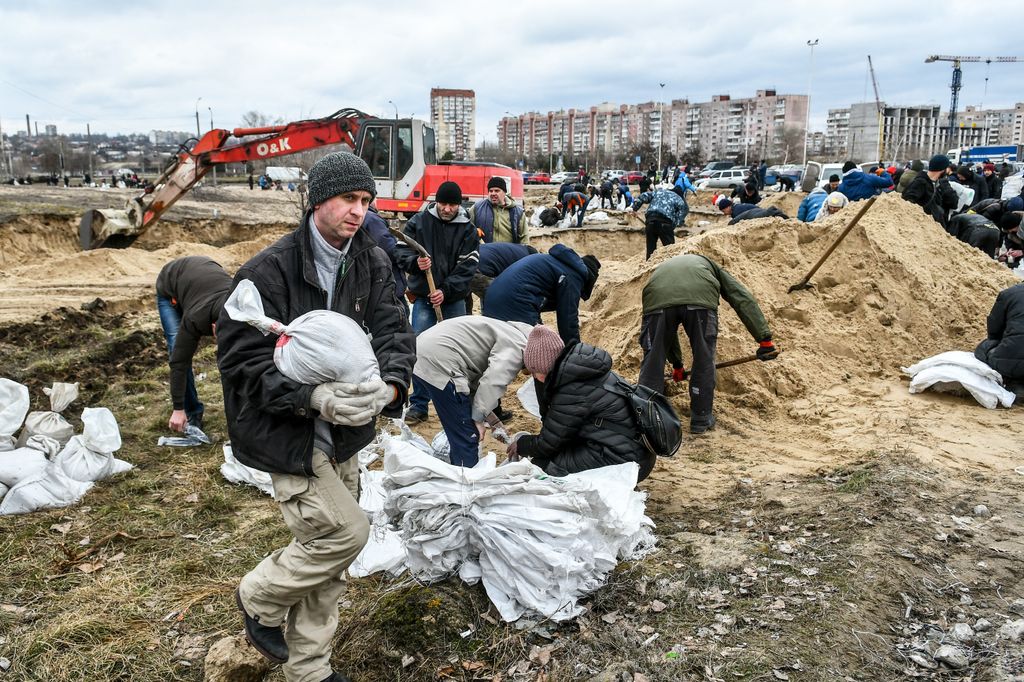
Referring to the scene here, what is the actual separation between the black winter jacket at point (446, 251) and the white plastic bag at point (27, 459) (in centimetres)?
255

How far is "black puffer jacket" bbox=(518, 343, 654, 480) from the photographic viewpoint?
3.67 metres

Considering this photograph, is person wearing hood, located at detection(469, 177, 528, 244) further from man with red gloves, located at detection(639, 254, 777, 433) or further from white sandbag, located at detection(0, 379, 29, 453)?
white sandbag, located at detection(0, 379, 29, 453)

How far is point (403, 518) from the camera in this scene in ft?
10.5

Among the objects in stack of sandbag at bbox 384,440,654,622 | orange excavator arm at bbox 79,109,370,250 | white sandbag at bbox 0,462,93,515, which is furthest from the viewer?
orange excavator arm at bbox 79,109,370,250

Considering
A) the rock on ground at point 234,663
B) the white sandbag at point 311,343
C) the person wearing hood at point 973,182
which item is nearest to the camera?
the white sandbag at point 311,343

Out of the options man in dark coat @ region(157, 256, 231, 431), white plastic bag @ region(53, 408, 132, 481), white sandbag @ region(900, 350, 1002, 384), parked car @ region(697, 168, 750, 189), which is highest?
parked car @ region(697, 168, 750, 189)

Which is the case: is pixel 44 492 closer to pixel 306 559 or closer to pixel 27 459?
pixel 27 459

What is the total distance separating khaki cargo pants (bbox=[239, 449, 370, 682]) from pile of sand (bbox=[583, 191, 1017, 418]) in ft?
12.6

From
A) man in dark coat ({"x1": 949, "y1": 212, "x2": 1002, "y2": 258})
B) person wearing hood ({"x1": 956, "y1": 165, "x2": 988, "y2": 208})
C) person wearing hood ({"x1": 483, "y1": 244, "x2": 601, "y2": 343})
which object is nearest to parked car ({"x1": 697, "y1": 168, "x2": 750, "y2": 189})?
person wearing hood ({"x1": 956, "y1": 165, "x2": 988, "y2": 208})

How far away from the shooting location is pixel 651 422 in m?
3.64

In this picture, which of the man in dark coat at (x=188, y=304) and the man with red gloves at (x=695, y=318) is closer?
the man in dark coat at (x=188, y=304)

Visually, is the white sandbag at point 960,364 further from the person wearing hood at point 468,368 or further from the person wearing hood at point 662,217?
the person wearing hood at point 662,217

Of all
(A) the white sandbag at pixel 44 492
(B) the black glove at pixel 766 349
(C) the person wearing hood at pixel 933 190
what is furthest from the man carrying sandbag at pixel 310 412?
(C) the person wearing hood at pixel 933 190

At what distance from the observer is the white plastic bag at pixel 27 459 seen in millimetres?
4324
